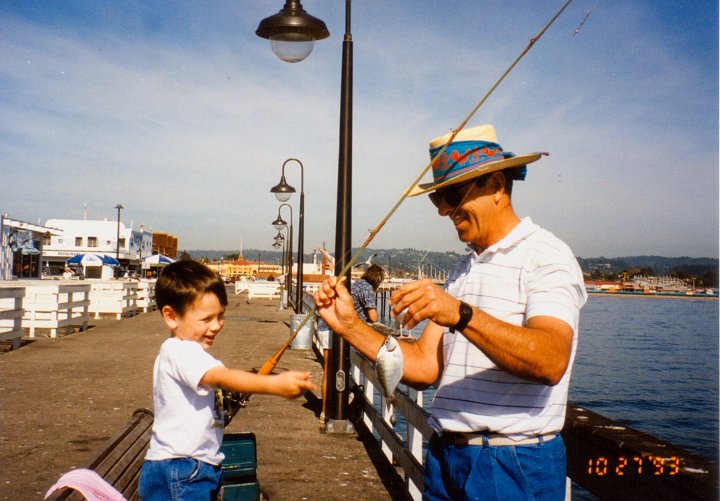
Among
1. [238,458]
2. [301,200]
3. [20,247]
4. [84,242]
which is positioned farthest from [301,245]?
[84,242]

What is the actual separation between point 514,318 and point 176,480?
164 cm

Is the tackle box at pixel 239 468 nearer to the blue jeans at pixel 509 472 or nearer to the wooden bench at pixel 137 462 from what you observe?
the wooden bench at pixel 137 462

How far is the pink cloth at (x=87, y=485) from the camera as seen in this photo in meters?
2.57

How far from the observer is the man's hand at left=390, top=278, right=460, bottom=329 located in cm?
205

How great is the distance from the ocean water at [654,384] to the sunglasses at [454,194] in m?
13.6

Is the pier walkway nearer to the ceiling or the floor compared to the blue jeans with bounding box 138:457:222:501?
nearer to the floor

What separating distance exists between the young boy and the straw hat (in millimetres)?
1155

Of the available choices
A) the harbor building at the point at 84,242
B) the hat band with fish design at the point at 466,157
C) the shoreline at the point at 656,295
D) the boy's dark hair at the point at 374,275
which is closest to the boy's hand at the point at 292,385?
the hat band with fish design at the point at 466,157

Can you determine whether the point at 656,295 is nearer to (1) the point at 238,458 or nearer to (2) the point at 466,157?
(1) the point at 238,458

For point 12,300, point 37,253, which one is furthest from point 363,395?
point 37,253

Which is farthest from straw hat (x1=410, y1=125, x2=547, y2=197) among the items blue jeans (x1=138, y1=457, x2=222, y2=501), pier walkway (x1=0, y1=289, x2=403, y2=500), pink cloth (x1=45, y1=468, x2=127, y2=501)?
pier walkway (x1=0, y1=289, x2=403, y2=500)

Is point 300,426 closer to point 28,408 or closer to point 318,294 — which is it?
point 28,408

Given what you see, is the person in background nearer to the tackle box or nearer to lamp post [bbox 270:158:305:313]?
the tackle box

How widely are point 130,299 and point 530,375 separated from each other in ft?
77.9
